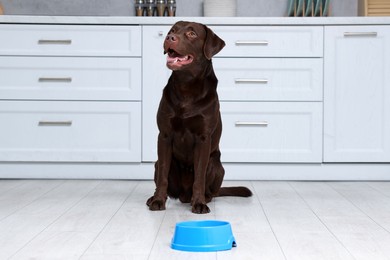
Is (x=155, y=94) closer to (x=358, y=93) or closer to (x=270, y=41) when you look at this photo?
(x=270, y=41)

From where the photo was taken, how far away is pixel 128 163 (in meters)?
4.12

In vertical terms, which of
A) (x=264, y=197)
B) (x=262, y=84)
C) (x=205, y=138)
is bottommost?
(x=264, y=197)

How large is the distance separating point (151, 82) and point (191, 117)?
46.7 inches

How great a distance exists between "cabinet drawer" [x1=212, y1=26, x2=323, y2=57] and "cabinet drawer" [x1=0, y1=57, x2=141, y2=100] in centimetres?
56

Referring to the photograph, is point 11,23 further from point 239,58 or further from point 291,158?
point 291,158

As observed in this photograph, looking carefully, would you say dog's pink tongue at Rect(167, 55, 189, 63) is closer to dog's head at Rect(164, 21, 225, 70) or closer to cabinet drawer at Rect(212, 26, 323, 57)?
dog's head at Rect(164, 21, 225, 70)

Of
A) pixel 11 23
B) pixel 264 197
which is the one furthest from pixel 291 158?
pixel 11 23

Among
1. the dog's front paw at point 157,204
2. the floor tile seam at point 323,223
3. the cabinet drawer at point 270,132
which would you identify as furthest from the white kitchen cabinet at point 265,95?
the dog's front paw at point 157,204

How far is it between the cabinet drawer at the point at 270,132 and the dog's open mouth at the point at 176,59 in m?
1.24

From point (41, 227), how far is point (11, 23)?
6.45 feet

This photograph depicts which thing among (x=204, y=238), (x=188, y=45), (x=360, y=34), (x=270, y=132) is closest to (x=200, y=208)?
(x=188, y=45)

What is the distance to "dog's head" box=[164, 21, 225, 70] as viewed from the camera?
2838 mm

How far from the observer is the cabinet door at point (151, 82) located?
411 cm

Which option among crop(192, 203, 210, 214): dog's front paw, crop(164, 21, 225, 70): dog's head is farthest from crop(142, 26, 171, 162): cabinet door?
crop(192, 203, 210, 214): dog's front paw
